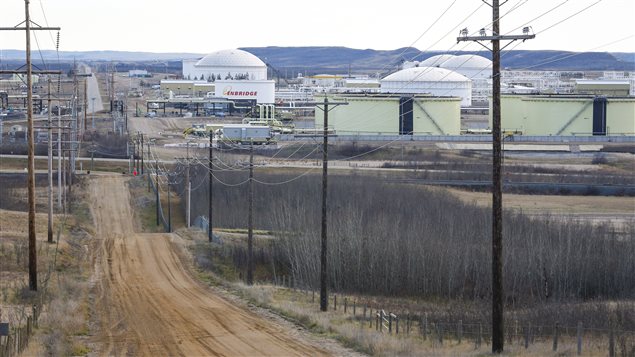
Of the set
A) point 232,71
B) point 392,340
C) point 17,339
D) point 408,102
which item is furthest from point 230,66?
point 17,339

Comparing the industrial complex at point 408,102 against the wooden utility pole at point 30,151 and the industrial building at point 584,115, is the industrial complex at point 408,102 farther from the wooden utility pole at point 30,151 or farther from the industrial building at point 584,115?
the wooden utility pole at point 30,151

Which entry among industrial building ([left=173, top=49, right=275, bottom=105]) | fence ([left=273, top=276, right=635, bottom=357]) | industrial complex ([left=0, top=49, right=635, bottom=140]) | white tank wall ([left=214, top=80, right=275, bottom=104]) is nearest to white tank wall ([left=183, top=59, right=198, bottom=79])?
industrial building ([left=173, top=49, right=275, bottom=105])

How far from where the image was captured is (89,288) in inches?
1066

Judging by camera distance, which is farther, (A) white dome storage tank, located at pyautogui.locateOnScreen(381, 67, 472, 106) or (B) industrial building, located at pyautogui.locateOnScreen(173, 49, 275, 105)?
(B) industrial building, located at pyautogui.locateOnScreen(173, 49, 275, 105)

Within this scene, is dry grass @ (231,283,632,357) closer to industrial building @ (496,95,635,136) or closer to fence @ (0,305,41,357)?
fence @ (0,305,41,357)

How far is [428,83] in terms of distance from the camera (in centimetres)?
10331

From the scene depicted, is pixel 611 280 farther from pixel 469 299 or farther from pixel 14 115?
pixel 14 115

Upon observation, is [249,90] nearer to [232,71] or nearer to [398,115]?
[232,71]

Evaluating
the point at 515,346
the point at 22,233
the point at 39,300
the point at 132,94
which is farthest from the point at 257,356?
the point at 132,94

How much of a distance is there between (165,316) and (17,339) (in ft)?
16.2

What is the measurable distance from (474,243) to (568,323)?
1120 cm

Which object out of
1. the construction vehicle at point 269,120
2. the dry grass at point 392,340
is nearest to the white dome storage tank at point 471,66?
the construction vehicle at point 269,120

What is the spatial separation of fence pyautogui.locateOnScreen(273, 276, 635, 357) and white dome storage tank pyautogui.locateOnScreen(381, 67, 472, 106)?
252 feet

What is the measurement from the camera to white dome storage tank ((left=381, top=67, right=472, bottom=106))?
102312 millimetres
